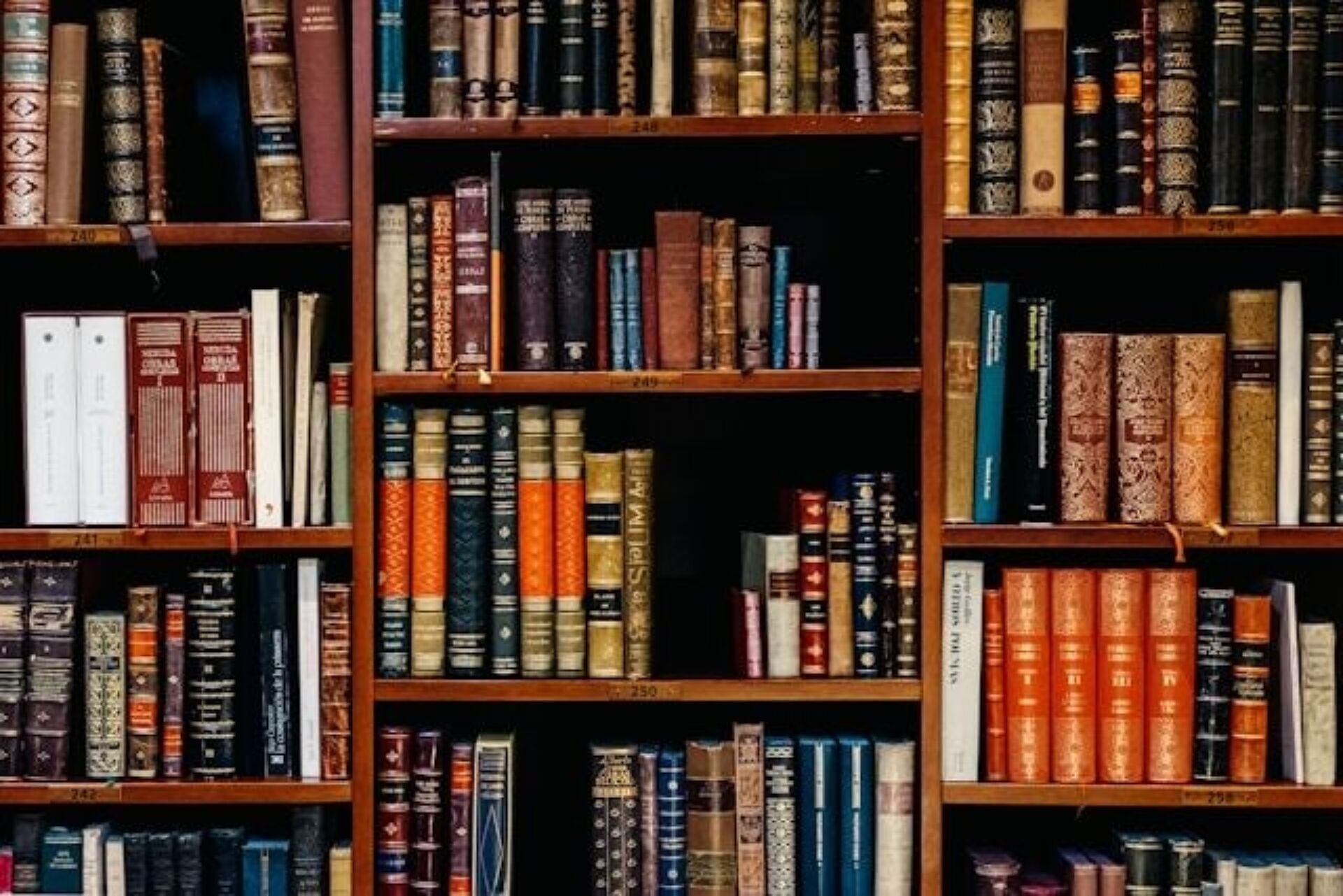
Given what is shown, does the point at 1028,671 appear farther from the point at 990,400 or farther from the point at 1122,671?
the point at 990,400

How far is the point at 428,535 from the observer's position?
202 centimetres

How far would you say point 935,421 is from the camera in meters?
1.99

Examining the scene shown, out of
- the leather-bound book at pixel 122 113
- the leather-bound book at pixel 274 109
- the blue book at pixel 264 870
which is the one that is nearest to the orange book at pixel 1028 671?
the blue book at pixel 264 870

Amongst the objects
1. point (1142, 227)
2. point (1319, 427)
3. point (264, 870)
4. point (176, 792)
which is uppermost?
point (1142, 227)

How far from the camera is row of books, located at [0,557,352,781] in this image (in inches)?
79.1

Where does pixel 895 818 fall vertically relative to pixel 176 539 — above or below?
below

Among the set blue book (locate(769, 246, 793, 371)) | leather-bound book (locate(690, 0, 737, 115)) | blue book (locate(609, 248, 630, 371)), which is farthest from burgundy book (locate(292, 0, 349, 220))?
blue book (locate(769, 246, 793, 371))

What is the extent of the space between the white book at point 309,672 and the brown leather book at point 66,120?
55 centimetres

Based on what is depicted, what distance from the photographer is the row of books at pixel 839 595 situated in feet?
6.60

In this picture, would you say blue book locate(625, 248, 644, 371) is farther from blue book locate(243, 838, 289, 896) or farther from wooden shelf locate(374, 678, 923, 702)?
blue book locate(243, 838, 289, 896)

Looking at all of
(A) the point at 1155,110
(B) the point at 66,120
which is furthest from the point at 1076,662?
(B) the point at 66,120

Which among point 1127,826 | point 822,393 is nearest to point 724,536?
point 822,393

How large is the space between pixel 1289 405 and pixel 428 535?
3.64 ft

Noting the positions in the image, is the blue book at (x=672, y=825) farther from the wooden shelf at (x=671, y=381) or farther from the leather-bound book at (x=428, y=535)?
the wooden shelf at (x=671, y=381)
